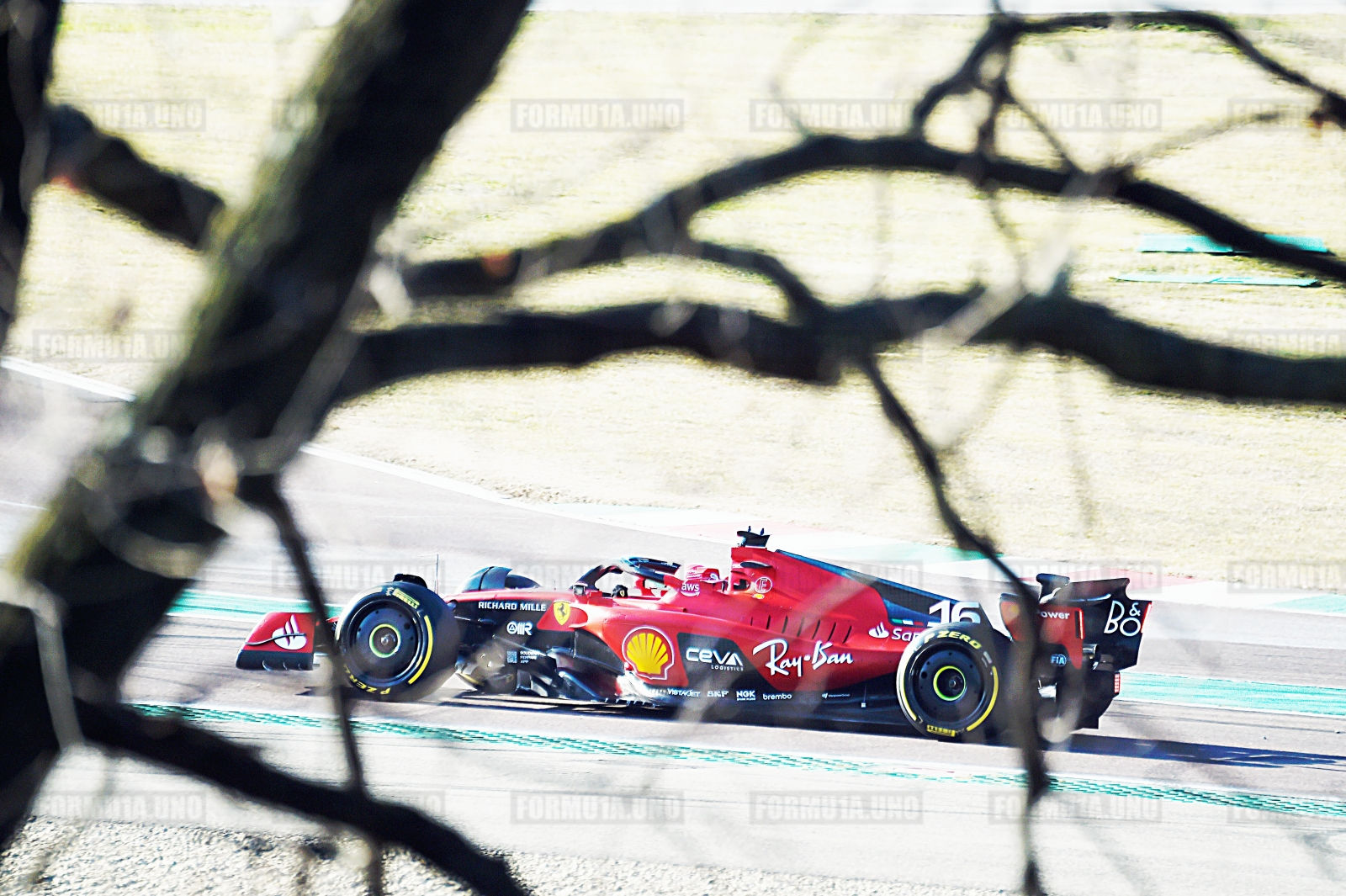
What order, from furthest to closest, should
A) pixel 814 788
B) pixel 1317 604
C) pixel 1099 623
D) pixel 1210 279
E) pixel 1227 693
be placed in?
1. pixel 1210 279
2. pixel 1317 604
3. pixel 1227 693
4. pixel 1099 623
5. pixel 814 788

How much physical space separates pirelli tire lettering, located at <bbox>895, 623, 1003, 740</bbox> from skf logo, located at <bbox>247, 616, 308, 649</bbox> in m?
4.11

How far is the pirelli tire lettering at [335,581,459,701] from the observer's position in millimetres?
7301

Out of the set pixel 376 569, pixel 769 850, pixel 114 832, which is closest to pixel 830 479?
pixel 376 569

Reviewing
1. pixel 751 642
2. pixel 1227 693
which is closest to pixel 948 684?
pixel 751 642

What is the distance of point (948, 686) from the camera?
7.23 metres

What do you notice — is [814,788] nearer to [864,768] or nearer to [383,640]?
[864,768]

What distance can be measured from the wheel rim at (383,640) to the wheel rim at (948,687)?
327cm

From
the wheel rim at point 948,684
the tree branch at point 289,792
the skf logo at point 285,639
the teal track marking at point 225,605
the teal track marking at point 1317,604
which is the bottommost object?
the teal track marking at point 1317,604

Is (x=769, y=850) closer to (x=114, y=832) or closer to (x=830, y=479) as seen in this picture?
(x=114, y=832)

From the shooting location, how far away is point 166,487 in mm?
2094

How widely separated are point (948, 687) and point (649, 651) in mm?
1942

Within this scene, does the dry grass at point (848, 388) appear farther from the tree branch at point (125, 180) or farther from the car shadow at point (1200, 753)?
the tree branch at point (125, 180)

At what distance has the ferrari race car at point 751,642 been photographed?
7.07 metres

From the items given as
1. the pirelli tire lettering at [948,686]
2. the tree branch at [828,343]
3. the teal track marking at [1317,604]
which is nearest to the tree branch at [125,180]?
the tree branch at [828,343]
